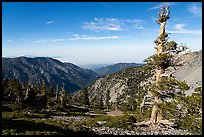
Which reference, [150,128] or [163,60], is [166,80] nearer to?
[163,60]

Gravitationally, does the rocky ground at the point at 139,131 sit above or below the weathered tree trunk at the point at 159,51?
below

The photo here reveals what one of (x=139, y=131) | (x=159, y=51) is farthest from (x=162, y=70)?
(x=139, y=131)

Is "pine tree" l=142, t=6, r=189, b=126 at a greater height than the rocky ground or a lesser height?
greater

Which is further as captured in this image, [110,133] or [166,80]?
[166,80]

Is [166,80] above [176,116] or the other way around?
above

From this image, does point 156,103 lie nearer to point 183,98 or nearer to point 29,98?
point 183,98

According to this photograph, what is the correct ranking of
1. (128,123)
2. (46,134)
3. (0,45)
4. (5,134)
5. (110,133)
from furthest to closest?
1. (128,123)
2. (110,133)
3. (46,134)
4. (5,134)
5. (0,45)

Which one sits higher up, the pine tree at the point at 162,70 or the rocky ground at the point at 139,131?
the pine tree at the point at 162,70

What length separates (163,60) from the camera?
3447 cm

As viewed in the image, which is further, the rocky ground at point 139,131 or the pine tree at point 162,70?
the pine tree at point 162,70

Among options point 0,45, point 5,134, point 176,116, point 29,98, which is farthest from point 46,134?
point 29,98

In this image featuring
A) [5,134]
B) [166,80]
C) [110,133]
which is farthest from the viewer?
[166,80]

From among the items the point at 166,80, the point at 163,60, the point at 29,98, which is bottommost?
the point at 29,98

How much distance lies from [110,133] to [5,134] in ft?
45.6
